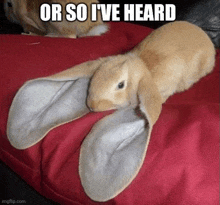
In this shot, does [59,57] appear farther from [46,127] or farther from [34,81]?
[46,127]

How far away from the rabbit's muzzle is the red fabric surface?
0.11 feet

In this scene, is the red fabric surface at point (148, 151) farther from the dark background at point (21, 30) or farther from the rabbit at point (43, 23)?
the rabbit at point (43, 23)

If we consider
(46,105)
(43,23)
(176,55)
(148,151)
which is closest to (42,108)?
(46,105)

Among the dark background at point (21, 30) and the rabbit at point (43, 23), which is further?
the rabbit at point (43, 23)

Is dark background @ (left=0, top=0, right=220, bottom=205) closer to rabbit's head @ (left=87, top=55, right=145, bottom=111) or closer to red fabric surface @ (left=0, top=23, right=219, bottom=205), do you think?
red fabric surface @ (left=0, top=23, right=219, bottom=205)

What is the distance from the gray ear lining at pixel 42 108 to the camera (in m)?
0.80

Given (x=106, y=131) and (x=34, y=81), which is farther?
(x=34, y=81)

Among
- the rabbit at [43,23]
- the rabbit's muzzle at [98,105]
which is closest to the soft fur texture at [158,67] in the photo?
the rabbit's muzzle at [98,105]

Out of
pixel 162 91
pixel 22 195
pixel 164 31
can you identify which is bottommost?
pixel 22 195

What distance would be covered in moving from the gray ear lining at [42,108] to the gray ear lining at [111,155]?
114 millimetres

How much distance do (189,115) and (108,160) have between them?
0.26 meters

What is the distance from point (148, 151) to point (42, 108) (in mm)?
328

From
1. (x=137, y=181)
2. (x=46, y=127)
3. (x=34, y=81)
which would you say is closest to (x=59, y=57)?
(x=34, y=81)

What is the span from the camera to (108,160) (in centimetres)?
69
